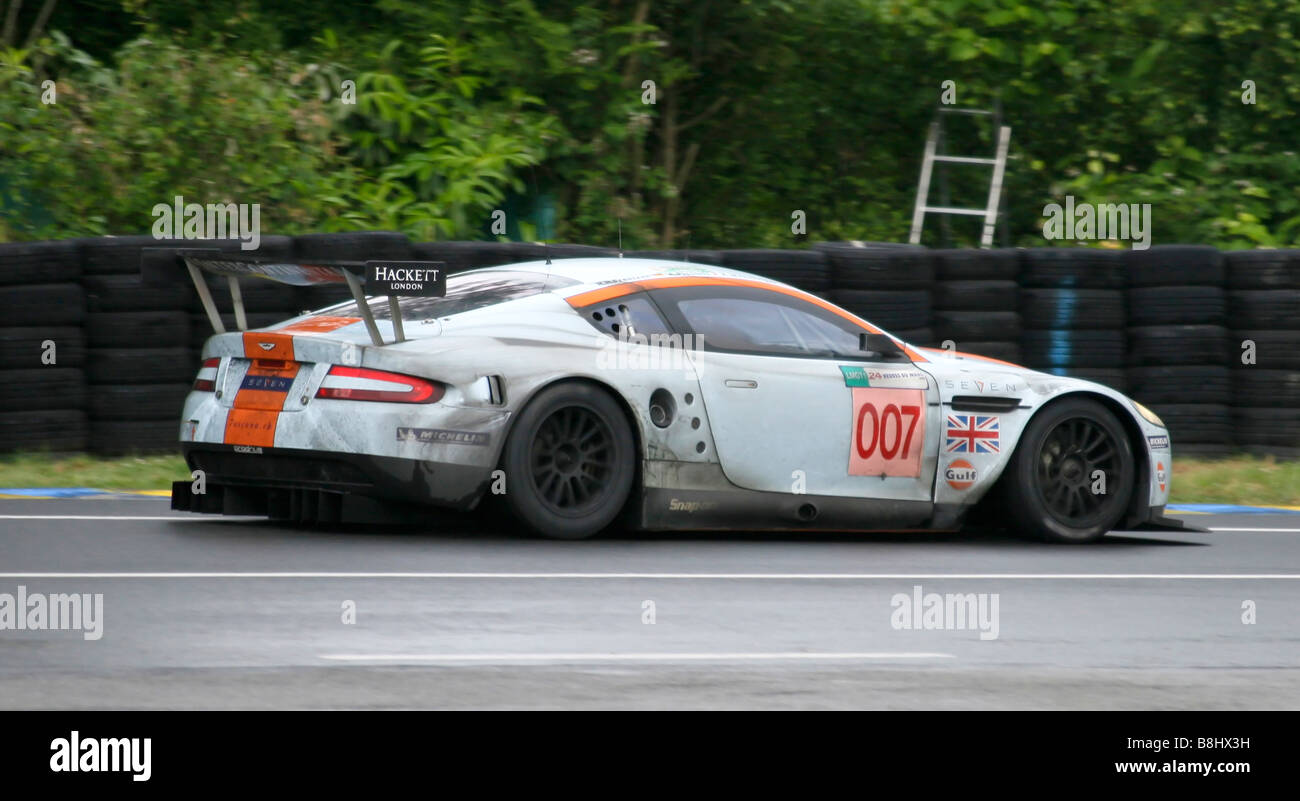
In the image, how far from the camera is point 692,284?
361 inches

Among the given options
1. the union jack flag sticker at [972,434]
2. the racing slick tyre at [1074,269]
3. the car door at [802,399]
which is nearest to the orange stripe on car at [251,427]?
the car door at [802,399]

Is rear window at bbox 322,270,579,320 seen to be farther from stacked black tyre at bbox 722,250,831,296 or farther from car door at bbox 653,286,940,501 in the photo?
stacked black tyre at bbox 722,250,831,296

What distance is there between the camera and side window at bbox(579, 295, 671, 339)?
8.78 meters

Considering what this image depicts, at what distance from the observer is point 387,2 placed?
725 inches

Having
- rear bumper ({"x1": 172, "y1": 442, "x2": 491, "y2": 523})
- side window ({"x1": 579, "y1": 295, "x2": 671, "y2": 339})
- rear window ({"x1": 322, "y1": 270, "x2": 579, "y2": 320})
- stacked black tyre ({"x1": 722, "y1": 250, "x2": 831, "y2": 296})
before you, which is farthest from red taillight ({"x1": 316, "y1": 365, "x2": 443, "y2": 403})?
stacked black tyre ({"x1": 722, "y1": 250, "x2": 831, "y2": 296})

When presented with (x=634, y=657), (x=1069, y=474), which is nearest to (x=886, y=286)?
(x=1069, y=474)

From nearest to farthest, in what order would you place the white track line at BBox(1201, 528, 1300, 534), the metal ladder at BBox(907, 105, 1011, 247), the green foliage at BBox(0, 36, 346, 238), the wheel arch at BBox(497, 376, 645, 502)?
the wheel arch at BBox(497, 376, 645, 502) → the white track line at BBox(1201, 528, 1300, 534) → the green foliage at BBox(0, 36, 346, 238) → the metal ladder at BBox(907, 105, 1011, 247)

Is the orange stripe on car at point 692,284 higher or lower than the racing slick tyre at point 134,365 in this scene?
higher

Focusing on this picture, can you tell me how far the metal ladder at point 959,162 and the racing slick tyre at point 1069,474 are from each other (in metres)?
9.08

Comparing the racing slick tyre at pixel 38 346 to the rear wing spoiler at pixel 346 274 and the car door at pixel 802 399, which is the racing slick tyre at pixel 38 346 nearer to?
the rear wing spoiler at pixel 346 274

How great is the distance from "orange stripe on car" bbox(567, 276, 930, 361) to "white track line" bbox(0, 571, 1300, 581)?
1.54 m

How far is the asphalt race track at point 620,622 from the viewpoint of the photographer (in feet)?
17.8

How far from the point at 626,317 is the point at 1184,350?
18.0 ft

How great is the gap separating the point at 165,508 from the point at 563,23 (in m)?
9.81
